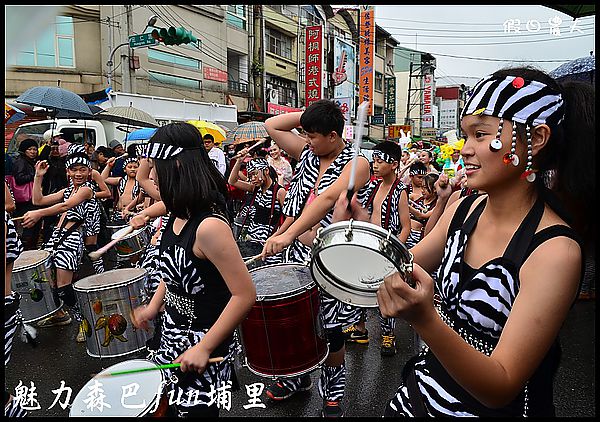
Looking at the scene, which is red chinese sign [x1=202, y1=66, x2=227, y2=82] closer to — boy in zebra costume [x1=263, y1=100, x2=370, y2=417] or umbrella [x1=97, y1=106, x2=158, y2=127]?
umbrella [x1=97, y1=106, x2=158, y2=127]

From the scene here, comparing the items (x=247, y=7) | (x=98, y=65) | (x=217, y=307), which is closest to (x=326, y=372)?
(x=217, y=307)

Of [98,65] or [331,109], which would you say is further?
[98,65]

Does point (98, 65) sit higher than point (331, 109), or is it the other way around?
point (98, 65)

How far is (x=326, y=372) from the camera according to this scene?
3564 millimetres

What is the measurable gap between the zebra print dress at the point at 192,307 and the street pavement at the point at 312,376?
0.93m

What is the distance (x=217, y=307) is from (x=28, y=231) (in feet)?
19.2

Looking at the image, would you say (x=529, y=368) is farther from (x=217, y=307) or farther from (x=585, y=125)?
(x=217, y=307)

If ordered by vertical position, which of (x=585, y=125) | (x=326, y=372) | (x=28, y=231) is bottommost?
(x=326, y=372)

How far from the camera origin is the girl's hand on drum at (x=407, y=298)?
4.20 feet

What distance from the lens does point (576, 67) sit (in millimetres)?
5789

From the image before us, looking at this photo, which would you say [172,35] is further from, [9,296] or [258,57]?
[258,57]

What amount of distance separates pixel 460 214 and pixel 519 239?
1.19ft

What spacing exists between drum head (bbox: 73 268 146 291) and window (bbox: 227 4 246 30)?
25.2m

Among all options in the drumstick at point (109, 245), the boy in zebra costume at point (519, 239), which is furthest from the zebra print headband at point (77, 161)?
the boy in zebra costume at point (519, 239)
